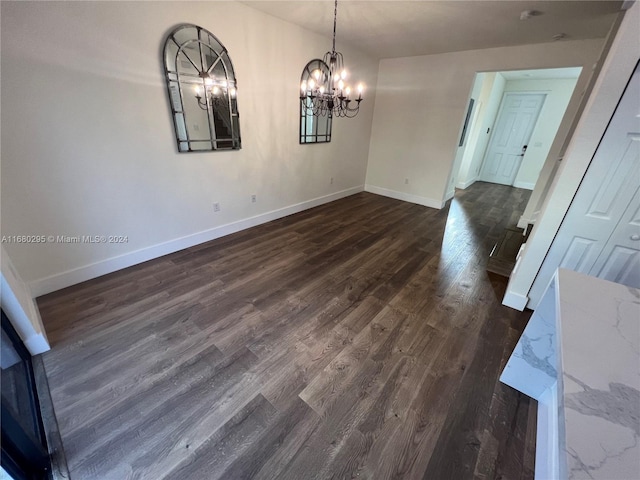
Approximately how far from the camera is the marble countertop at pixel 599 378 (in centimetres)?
59

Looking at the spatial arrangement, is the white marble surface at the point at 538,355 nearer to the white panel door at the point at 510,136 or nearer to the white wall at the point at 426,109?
the white wall at the point at 426,109

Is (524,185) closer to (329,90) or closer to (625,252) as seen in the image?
(625,252)

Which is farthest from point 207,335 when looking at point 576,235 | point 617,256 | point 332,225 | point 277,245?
point 617,256

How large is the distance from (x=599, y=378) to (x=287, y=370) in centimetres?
142

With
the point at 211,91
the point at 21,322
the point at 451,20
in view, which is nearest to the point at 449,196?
the point at 451,20

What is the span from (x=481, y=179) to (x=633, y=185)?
6310 millimetres

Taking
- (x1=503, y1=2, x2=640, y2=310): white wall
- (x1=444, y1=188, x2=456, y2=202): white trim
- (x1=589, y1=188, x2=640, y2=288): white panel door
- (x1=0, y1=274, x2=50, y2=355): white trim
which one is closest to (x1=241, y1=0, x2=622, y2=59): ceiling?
(x1=503, y1=2, x2=640, y2=310): white wall

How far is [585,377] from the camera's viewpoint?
30.9 inches

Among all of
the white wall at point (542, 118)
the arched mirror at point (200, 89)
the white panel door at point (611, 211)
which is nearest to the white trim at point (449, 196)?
the white wall at point (542, 118)

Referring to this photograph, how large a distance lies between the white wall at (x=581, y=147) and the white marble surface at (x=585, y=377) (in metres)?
0.85

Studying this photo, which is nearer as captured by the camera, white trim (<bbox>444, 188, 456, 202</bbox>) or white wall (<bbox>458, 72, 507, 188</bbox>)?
white trim (<bbox>444, 188, 456, 202</bbox>)

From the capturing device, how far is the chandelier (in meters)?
2.48

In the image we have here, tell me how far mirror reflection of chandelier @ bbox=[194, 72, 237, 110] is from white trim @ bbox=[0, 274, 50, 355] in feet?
6.89

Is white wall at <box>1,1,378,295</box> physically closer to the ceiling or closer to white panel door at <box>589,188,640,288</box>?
the ceiling
